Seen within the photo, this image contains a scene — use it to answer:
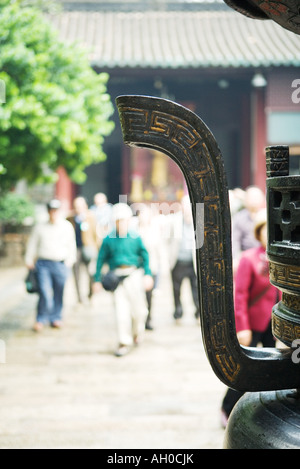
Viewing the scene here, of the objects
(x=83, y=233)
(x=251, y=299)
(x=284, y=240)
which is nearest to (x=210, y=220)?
(x=284, y=240)

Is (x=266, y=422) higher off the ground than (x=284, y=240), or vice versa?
(x=284, y=240)

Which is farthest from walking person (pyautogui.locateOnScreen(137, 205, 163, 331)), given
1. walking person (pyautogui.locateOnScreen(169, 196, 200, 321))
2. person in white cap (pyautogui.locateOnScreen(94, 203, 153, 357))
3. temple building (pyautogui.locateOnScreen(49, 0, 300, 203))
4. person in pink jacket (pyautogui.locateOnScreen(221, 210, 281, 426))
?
temple building (pyautogui.locateOnScreen(49, 0, 300, 203))

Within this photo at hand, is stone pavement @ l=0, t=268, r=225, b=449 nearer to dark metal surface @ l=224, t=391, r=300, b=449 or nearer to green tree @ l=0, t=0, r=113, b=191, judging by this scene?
green tree @ l=0, t=0, r=113, b=191

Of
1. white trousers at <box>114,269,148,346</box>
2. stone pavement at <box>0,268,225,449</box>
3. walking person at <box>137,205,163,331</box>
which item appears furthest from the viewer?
walking person at <box>137,205,163,331</box>

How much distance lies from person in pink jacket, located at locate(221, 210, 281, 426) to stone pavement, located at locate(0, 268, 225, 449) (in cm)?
54

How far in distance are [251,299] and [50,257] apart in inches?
168

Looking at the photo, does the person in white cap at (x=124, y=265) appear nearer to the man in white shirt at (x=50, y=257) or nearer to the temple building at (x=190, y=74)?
the man in white shirt at (x=50, y=257)

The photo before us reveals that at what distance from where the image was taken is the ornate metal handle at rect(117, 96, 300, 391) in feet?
4.53

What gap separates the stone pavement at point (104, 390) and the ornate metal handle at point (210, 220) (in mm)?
2787

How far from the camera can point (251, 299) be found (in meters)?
4.27

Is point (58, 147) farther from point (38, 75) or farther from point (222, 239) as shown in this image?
point (222, 239)

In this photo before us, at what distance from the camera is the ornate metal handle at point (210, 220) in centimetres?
138

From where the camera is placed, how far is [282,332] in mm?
1529

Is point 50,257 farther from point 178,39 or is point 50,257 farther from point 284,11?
point 178,39
